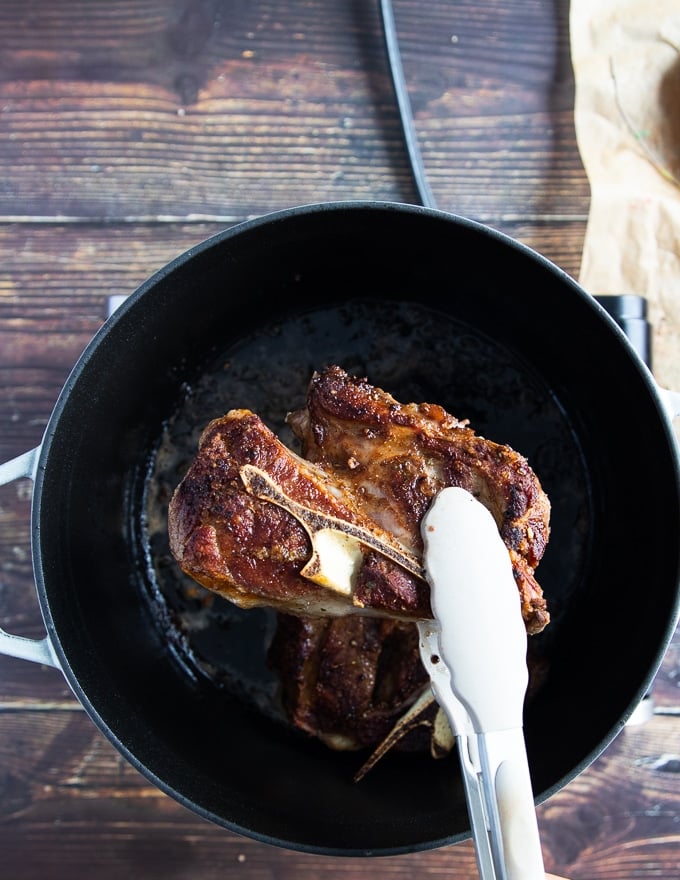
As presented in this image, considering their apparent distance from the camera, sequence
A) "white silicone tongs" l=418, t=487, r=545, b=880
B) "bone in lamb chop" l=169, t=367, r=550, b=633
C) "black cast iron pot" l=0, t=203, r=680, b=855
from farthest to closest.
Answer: "black cast iron pot" l=0, t=203, r=680, b=855 < "bone in lamb chop" l=169, t=367, r=550, b=633 < "white silicone tongs" l=418, t=487, r=545, b=880

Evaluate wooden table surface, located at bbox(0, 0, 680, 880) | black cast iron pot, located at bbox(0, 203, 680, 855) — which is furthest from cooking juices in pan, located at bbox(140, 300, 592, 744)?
wooden table surface, located at bbox(0, 0, 680, 880)

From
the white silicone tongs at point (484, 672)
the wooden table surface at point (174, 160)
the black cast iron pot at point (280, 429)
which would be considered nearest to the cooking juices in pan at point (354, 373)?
the black cast iron pot at point (280, 429)

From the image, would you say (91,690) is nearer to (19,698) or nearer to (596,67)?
(19,698)

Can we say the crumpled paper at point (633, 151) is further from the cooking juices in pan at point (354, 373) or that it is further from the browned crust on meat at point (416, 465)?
the browned crust on meat at point (416, 465)

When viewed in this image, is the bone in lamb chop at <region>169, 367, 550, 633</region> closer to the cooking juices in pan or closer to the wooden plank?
the cooking juices in pan

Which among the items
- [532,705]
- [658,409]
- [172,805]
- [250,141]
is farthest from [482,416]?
[172,805]

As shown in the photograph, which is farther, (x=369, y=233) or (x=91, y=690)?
(x=369, y=233)
